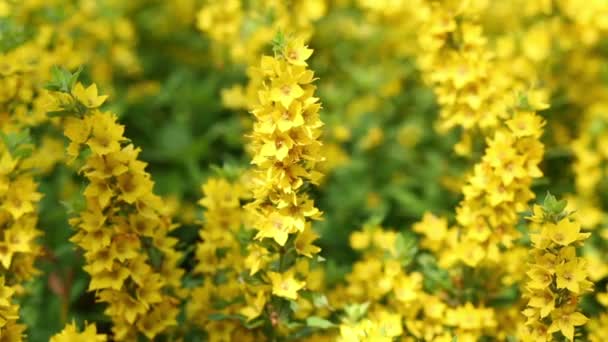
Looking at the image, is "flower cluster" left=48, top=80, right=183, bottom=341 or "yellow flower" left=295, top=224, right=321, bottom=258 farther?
"yellow flower" left=295, top=224, right=321, bottom=258

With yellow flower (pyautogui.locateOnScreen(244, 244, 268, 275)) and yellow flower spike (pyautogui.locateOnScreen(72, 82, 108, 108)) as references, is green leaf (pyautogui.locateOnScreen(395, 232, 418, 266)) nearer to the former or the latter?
yellow flower (pyautogui.locateOnScreen(244, 244, 268, 275))

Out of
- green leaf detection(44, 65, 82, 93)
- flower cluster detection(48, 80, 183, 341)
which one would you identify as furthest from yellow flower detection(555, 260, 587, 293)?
green leaf detection(44, 65, 82, 93)

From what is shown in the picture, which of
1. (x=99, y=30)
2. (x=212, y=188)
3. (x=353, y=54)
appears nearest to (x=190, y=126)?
(x=99, y=30)

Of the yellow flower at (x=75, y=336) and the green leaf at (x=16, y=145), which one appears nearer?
the yellow flower at (x=75, y=336)

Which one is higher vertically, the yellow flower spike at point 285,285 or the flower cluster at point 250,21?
the flower cluster at point 250,21

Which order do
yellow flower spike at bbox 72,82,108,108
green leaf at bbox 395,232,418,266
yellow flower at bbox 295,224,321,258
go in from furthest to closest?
green leaf at bbox 395,232,418,266, yellow flower at bbox 295,224,321,258, yellow flower spike at bbox 72,82,108,108

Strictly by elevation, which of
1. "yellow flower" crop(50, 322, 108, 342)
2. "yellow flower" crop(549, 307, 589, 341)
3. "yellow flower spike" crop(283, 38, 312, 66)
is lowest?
"yellow flower" crop(50, 322, 108, 342)

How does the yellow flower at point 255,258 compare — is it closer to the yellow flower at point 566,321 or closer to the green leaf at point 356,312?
the green leaf at point 356,312

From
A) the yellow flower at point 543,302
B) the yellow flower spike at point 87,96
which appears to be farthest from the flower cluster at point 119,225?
the yellow flower at point 543,302
